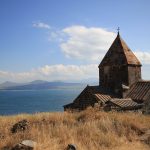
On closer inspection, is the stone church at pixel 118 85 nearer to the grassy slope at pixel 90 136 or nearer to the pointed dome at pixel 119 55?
the pointed dome at pixel 119 55

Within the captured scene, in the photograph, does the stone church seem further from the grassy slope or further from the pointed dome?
the grassy slope

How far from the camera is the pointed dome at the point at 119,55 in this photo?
88.9 feet

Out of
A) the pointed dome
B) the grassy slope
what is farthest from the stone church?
the grassy slope

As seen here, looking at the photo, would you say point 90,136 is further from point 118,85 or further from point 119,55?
A: point 119,55

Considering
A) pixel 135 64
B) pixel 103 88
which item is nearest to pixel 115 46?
pixel 135 64

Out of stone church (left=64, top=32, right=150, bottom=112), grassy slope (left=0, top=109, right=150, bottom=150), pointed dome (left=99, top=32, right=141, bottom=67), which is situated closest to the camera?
grassy slope (left=0, top=109, right=150, bottom=150)

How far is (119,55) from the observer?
90.2ft

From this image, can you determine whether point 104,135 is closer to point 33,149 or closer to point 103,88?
point 33,149

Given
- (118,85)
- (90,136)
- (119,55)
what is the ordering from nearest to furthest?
(90,136)
(118,85)
(119,55)

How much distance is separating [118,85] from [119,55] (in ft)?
10.1

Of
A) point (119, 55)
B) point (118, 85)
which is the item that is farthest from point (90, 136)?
point (119, 55)

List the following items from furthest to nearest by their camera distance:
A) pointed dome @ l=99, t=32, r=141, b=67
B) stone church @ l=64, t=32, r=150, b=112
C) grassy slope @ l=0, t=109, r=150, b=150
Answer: pointed dome @ l=99, t=32, r=141, b=67 → stone church @ l=64, t=32, r=150, b=112 → grassy slope @ l=0, t=109, r=150, b=150

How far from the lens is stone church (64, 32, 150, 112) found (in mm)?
24594

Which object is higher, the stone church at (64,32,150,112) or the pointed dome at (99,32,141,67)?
the pointed dome at (99,32,141,67)
